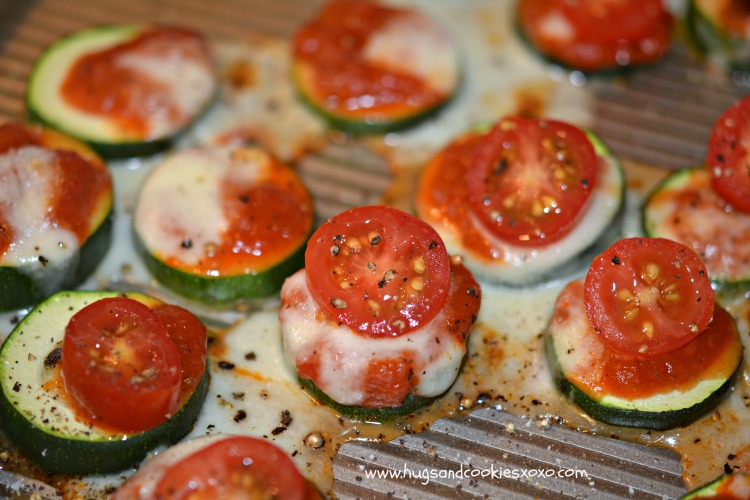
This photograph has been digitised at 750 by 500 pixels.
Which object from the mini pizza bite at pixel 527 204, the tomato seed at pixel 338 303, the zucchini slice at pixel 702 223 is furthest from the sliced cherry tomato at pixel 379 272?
the zucchini slice at pixel 702 223

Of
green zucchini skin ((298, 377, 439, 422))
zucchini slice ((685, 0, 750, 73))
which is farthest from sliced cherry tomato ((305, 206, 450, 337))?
zucchini slice ((685, 0, 750, 73))

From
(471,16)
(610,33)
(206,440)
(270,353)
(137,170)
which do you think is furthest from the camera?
(471,16)

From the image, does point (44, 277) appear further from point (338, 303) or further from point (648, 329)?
point (648, 329)

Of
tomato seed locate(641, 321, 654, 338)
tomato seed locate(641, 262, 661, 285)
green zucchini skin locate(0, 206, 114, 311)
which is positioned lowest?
green zucchini skin locate(0, 206, 114, 311)

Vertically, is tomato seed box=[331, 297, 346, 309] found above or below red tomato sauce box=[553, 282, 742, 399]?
above

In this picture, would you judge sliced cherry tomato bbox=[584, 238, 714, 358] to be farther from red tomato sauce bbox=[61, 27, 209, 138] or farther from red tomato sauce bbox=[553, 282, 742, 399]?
red tomato sauce bbox=[61, 27, 209, 138]

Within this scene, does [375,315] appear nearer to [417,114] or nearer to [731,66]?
[417,114]

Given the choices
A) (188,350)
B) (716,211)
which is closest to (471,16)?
(716,211)
